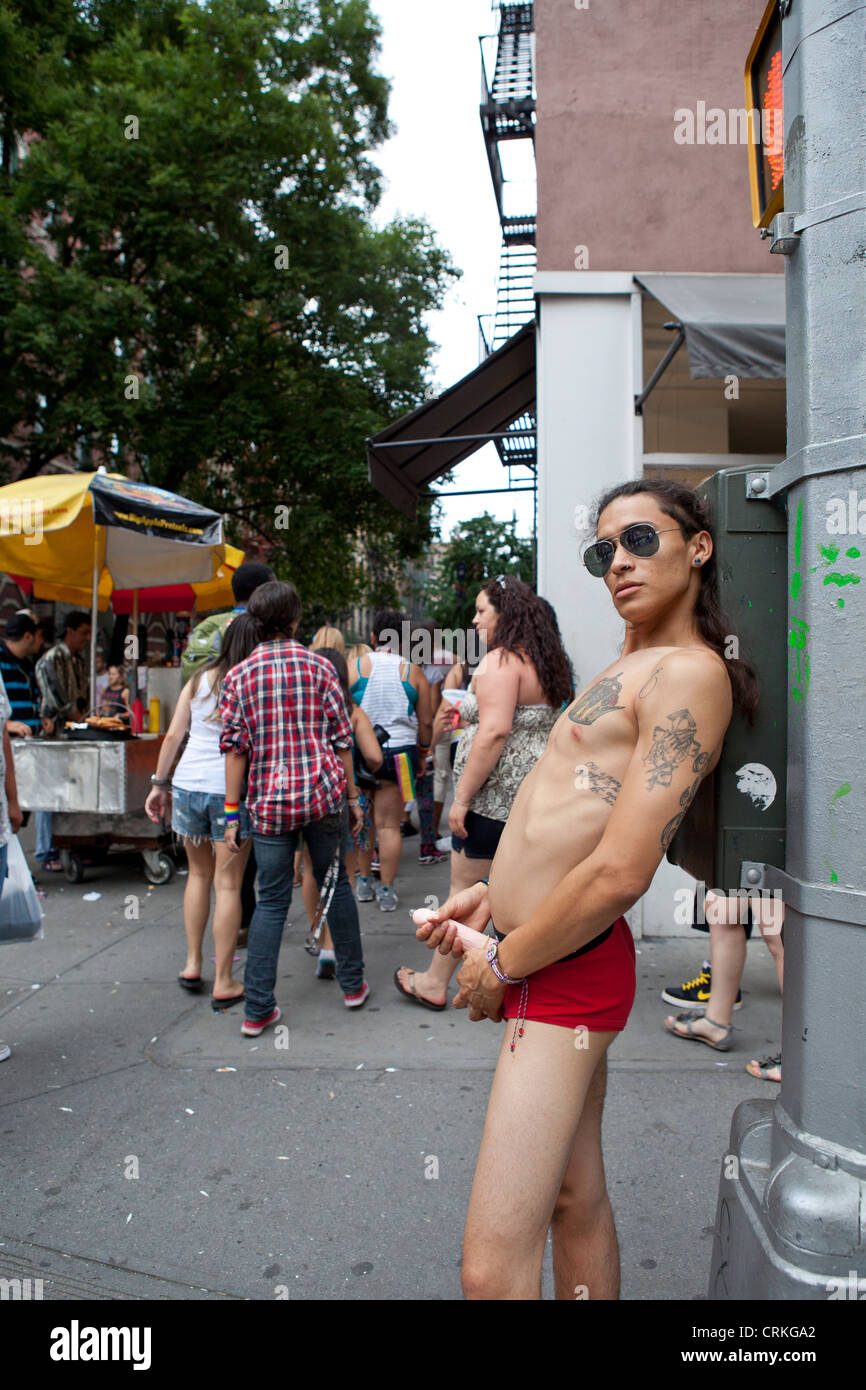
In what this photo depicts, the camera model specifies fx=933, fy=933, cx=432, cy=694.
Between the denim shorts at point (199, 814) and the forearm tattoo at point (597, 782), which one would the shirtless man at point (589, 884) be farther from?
the denim shorts at point (199, 814)

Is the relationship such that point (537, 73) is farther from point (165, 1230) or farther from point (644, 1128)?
point (165, 1230)

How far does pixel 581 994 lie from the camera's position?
Answer: 69.8 inches

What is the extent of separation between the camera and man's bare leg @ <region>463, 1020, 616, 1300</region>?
65.8 inches

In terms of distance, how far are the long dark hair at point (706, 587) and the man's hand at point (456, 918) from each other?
732mm

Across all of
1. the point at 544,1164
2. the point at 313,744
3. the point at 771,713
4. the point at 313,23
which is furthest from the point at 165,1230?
the point at 313,23

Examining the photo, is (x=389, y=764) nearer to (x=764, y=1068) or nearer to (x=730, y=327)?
(x=764, y=1068)

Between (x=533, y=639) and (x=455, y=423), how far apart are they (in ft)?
16.0

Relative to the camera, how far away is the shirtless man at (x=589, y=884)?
159cm

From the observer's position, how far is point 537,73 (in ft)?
19.0

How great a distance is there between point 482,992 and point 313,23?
71.4ft

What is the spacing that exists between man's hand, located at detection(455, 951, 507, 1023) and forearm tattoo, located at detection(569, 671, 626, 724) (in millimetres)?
506

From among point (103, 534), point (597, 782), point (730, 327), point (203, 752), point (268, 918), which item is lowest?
point (268, 918)

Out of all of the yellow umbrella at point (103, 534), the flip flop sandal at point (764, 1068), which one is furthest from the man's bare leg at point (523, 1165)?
the yellow umbrella at point (103, 534)

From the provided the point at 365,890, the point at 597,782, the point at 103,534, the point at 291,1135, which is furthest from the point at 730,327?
the point at 103,534
